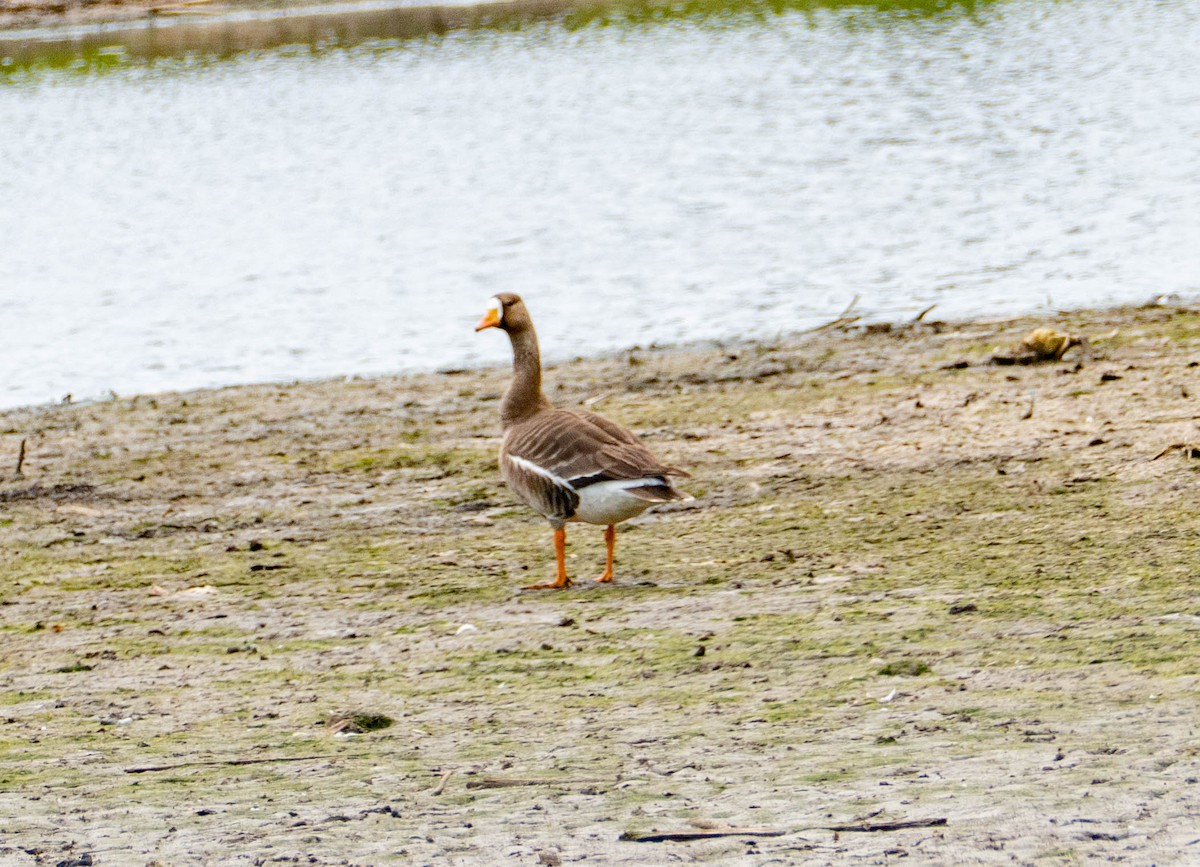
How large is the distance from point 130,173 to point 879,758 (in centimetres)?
2255

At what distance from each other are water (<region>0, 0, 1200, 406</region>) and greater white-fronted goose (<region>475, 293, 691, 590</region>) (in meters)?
6.08

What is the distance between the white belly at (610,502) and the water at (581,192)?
21.0 feet

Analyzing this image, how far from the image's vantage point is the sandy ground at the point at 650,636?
423 centimetres

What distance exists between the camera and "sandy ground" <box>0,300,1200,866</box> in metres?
4.23

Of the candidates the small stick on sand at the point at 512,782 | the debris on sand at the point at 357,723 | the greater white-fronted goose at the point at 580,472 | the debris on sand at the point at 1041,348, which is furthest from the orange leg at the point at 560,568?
the debris on sand at the point at 1041,348

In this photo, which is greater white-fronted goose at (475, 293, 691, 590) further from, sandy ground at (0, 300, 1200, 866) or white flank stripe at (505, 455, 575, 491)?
sandy ground at (0, 300, 1200, 866)

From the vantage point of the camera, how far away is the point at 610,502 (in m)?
6.43

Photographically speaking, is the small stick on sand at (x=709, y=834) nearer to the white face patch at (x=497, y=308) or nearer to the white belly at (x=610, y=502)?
the white belly at (x=610, y=502)

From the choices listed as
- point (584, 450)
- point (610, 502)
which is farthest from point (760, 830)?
point (584, 450)

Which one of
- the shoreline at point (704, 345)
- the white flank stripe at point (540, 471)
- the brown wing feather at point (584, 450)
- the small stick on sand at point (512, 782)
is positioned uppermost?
the brown wing feather at point (584, 450)

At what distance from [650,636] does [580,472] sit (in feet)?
2.60

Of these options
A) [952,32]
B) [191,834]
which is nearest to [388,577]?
[191,834]

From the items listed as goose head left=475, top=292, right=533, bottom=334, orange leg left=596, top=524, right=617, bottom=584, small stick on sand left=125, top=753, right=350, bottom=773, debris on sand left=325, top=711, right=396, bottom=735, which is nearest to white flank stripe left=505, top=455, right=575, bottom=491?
orange leg left=596, top=524, right=617, bottom=584

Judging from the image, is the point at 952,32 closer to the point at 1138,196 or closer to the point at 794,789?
the point at 1138,196
